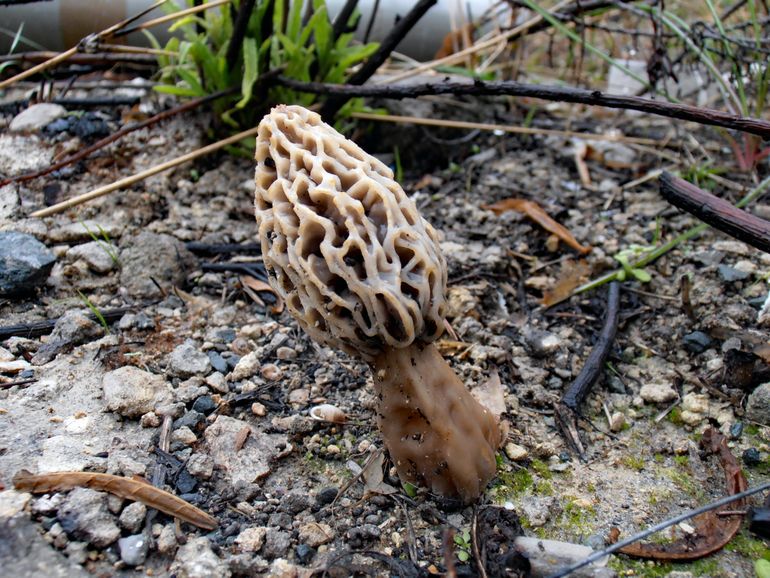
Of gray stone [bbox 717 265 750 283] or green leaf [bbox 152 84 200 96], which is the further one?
green leaf [bbox 152 84 200 96]

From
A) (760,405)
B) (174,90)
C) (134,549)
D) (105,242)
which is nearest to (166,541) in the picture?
(134,549)

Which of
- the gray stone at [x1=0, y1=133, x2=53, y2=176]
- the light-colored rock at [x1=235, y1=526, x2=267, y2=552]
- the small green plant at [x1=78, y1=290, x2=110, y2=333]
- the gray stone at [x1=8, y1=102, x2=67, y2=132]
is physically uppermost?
the gray stone at [x1=8, y1=102, x2=67, y2=132]

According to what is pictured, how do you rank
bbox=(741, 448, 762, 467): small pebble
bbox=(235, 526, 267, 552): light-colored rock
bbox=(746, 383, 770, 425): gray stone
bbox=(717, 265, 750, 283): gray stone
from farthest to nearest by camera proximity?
bbox=(717, 265, 750, 283): gray stone < bbox=(746, 383, 770, 425): gray stone < bbox=(741, 448, 762, 467): small pebble < bbox=(235, 526, 267, 552): light-colored rock

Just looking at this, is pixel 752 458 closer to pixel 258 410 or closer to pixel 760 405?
pixel 760 405

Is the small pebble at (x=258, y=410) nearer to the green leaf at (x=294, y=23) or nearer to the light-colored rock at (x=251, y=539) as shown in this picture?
the light-colored rock at (x=251, y=539)

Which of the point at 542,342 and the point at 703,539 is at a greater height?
the point at 542,342

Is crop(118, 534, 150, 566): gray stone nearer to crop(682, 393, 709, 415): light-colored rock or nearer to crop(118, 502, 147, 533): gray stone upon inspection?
crop(118, 502, 147, 533): gray stone

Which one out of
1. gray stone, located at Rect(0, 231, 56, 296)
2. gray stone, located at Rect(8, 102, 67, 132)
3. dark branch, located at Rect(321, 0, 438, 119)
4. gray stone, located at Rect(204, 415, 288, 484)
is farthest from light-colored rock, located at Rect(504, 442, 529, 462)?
gray stone, located at Rect(8, 102, 67, 132)
